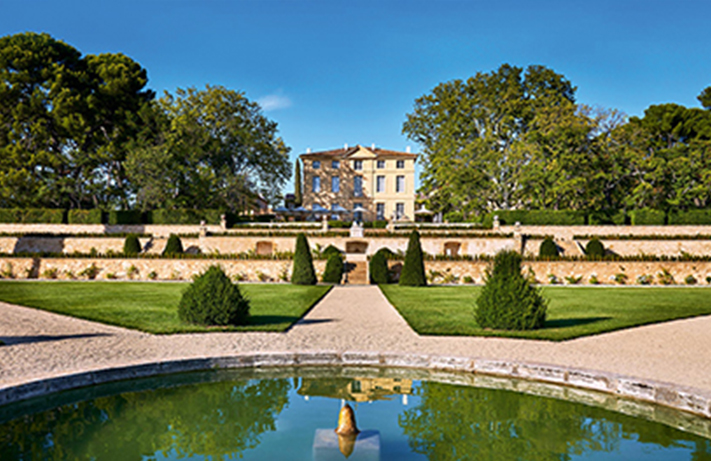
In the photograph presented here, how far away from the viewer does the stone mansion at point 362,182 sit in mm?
51062

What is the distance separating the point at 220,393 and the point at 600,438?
4329 mm

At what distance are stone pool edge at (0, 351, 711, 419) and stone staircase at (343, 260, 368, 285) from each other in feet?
Result: 47.5

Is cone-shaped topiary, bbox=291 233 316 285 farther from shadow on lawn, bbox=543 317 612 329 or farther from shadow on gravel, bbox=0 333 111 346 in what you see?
shadow on gravel, bbox=0 333 111 346

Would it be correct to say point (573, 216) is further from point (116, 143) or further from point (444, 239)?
point (116, 143)

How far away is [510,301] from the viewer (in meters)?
9.73

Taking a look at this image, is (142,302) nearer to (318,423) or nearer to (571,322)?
(318,423)

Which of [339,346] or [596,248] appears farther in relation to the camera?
[596,248]

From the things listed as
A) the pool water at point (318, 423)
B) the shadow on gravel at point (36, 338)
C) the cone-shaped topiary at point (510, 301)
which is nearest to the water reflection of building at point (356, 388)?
the pool water at point (318, 423)

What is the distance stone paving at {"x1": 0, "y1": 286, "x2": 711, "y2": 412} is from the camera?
659 cm

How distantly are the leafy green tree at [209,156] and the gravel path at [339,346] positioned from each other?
1050 inches

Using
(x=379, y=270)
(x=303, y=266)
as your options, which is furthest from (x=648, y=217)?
(x=303, y=266)

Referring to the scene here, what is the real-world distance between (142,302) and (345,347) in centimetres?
827

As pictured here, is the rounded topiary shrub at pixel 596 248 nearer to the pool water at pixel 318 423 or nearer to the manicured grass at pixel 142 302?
the manicured grass at pixel 142 302

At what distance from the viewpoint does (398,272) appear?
893 inches
